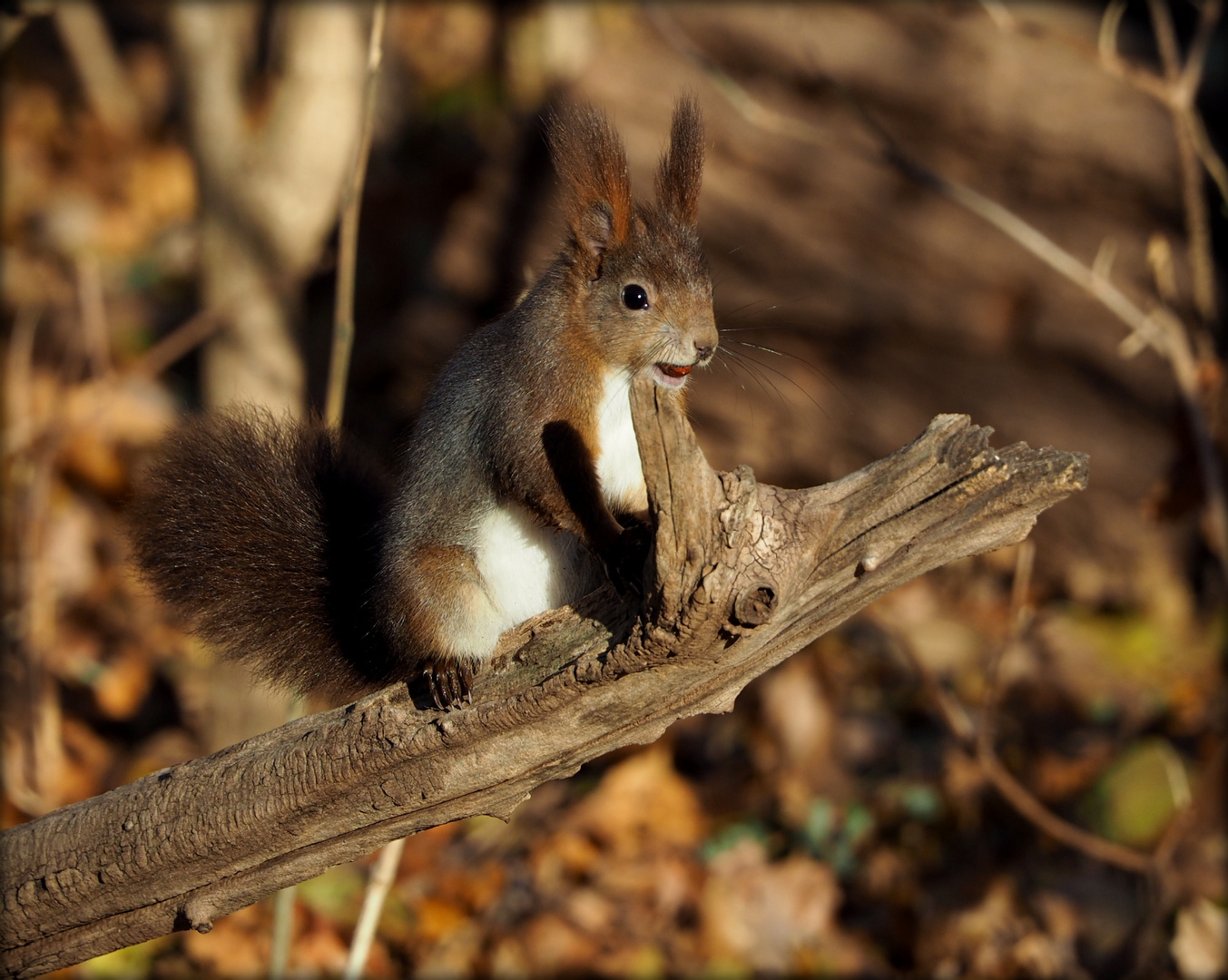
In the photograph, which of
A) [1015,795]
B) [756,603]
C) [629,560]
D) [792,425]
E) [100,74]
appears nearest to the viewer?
[756,603]

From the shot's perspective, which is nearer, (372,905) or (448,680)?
(448,680)

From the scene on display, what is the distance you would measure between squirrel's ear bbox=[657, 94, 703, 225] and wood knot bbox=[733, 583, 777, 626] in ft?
2.93

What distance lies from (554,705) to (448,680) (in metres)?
0.25

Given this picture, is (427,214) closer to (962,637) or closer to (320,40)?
(320,40)

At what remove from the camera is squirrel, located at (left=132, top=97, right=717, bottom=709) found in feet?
6.81

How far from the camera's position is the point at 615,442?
7.10ft

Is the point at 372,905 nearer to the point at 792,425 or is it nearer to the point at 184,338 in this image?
the point at 184,338

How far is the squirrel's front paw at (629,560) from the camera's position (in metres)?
1.93

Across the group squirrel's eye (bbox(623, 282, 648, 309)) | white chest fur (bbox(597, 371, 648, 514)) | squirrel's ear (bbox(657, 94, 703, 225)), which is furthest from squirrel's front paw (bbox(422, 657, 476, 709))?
squirrel's ear (bbox(657, 94, 703, 225))

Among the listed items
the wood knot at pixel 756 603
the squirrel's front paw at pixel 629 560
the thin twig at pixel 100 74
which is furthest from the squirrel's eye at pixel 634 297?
the thin twig at pixel 100 74

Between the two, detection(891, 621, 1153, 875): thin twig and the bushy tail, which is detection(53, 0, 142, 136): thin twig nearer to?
the bushy tail

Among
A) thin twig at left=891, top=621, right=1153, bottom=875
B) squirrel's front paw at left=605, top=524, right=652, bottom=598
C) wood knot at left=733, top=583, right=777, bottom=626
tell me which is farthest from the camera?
thin twig at left=891, top=621, right=1153, bottom=875

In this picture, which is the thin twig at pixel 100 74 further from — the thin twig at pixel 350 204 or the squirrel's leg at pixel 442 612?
the squirrel's leg at pixel 442 612

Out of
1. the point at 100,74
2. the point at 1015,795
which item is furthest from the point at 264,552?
the point at 100,74
